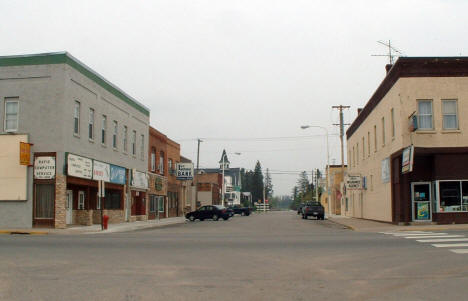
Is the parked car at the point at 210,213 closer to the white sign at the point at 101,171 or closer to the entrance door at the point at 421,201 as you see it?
the white sign at the point at 101,171

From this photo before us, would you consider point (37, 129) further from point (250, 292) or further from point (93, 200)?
point (250, 292)

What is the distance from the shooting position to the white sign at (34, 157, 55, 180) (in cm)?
2834

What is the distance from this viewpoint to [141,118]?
147 ft

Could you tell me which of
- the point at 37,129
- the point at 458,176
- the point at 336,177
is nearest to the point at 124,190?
the point at 37,129

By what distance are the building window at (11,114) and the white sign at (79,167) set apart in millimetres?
3518

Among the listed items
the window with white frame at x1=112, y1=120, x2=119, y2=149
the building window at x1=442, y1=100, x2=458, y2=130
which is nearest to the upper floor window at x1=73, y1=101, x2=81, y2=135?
the window with white frame at x1=112, y1=120, x2=119, y2=149

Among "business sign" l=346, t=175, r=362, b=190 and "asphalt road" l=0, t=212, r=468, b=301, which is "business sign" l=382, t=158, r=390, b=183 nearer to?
"business sign" l=346, t=175, r=362, b=190

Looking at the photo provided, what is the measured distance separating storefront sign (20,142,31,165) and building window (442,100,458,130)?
22.8 m

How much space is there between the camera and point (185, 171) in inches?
2133

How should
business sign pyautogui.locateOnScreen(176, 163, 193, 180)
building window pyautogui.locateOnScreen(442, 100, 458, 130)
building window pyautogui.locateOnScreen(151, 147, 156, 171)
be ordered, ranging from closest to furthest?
building window pyautogui.locateOnScreen(442, 100, 458, 130), building window pyautogui.locateOnScreen(151, 147, 156, 171), business sign pyautogui.locateOnScreen(176, 163, 193, 180)

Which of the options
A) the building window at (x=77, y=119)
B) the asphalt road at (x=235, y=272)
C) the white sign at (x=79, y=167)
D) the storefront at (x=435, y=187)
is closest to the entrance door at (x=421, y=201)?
the storefront at (x=435, y=187)

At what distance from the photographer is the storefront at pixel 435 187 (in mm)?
28797

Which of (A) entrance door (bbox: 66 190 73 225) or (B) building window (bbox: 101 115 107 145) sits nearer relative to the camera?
(A) entrance door (bbox: 66 190 73 225)

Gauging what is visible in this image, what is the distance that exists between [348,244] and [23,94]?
20.6 metres
